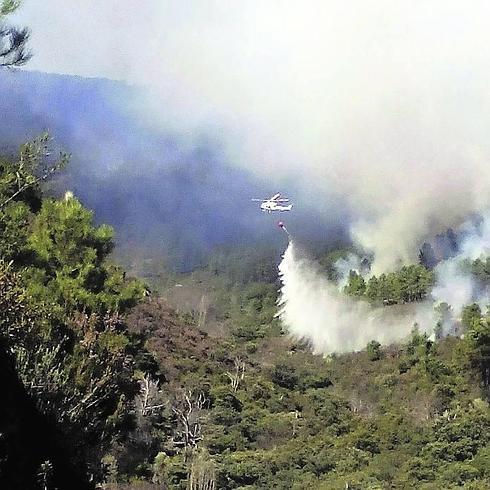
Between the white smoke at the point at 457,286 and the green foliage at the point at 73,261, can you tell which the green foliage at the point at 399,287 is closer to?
the white smoke at the point at 457,286

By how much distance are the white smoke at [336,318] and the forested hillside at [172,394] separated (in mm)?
3934

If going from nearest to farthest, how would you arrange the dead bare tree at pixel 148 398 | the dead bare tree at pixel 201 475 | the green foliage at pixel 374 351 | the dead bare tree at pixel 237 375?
the dead bare tree at pixel 201 475, the dead bare tree at pixel 148 398, the dead bare tree at pixel 237 375, the green foliage at pixel 374 351

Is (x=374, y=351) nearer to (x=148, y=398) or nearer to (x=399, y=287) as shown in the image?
(x=399, y=287)

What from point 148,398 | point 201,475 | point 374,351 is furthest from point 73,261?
point 374,351

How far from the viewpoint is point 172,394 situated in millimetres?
34281

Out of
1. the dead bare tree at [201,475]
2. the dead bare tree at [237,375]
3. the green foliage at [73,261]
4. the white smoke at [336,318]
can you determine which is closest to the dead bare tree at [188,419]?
the dead bare tree at [201,475]

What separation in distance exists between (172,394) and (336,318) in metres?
50.2

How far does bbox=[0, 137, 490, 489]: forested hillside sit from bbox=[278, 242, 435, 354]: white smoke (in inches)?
155

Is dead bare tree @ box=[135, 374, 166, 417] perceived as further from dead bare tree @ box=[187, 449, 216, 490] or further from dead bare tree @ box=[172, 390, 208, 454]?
dead bare tree @ box=[187, 449, 216, 490]

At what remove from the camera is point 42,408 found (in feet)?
32.3

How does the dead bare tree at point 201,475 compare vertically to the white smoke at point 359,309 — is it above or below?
below

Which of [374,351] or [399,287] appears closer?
[374,351]

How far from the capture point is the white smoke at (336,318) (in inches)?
2891

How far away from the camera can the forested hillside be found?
32.5 feet
